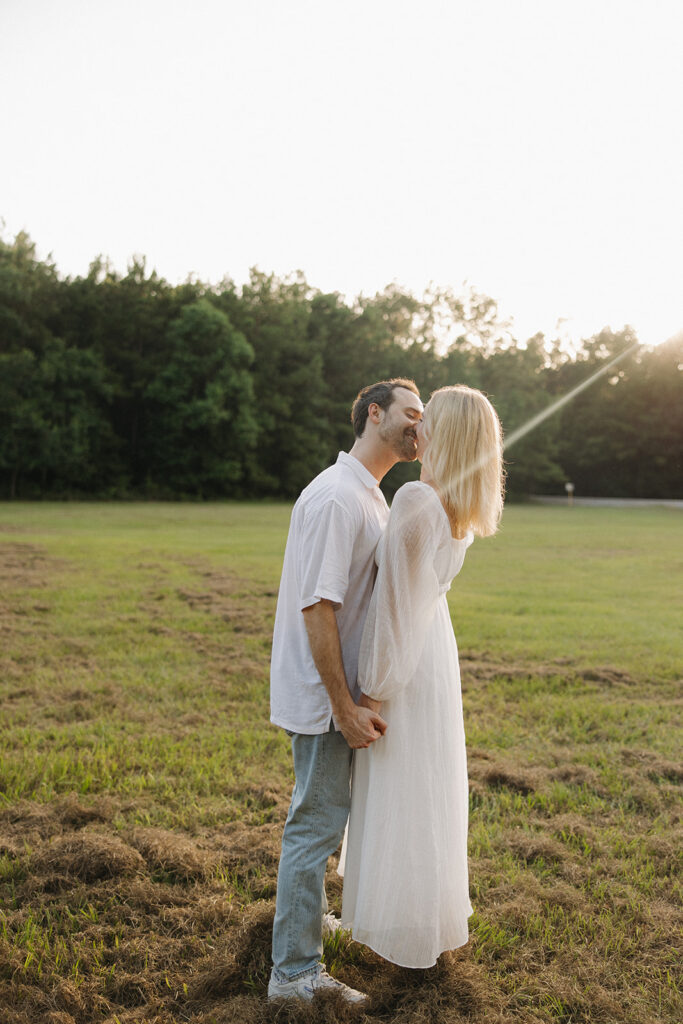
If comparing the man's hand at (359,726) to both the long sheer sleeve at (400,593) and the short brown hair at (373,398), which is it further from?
the short brown hair at (373,398)

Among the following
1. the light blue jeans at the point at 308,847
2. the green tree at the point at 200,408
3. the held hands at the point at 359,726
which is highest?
the green tree at the point at 200,408

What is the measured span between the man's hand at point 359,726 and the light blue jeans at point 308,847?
0.35 ft

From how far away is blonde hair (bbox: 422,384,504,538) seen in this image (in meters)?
2.40

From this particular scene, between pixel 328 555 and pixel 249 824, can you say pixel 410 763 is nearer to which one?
pixel 328 555

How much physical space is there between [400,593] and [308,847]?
0.86m

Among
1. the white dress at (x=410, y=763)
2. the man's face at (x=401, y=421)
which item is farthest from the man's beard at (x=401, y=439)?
the white dress at (x=410, y=763)

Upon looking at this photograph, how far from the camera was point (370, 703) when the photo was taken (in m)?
2.45

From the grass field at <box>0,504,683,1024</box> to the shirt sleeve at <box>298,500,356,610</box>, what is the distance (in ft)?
4.34

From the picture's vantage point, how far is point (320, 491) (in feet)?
8.08

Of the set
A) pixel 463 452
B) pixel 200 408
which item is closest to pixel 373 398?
pixel 463 452

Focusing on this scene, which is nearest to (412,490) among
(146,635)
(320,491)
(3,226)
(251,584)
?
(320,491)

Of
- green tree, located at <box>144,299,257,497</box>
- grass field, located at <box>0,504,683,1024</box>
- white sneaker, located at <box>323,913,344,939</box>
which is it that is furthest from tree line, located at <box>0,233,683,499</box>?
white sneaker, located at <box>323,913,344,939</box>

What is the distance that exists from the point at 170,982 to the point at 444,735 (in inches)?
50.3

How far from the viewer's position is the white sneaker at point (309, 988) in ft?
8.20
